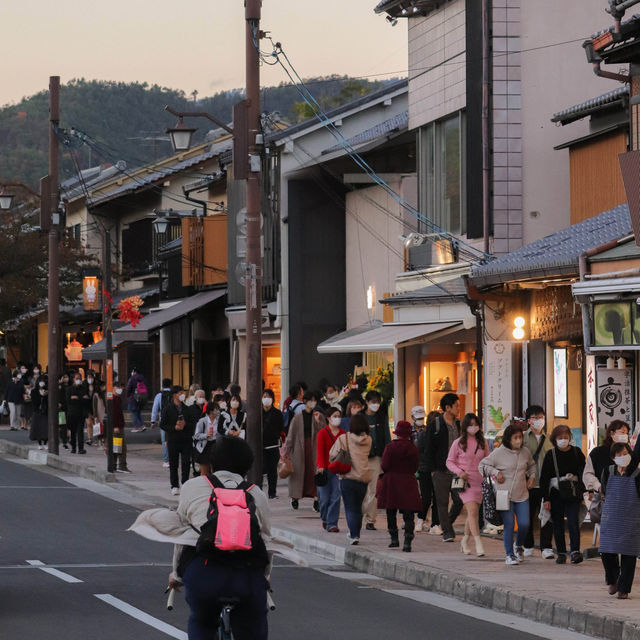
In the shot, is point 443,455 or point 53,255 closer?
point 443,455

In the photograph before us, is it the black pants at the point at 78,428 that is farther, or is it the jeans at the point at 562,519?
the black pants at the point at 78,428

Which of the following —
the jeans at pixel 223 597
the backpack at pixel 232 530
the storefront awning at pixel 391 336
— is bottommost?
the jeans at pixel 223 597

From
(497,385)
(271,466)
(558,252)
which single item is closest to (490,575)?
(558,252)

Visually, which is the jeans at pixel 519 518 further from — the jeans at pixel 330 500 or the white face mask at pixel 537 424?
the jeans at pixel 330 500

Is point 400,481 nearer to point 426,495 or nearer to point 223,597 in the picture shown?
point 426,495

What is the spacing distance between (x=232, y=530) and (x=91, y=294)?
1367 inches

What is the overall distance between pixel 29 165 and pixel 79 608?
100459 millimetres

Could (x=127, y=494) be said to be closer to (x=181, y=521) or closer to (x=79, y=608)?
(x=79, y=608)

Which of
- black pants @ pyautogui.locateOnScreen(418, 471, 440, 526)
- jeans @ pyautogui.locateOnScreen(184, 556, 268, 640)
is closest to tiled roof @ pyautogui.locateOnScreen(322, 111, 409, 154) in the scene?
black pants @ pyautogui.locateOnScreen(418, 471, 440, 526)

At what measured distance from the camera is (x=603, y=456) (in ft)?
46.1

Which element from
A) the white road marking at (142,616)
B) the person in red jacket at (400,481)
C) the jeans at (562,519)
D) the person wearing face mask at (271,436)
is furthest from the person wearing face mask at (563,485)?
the person wearing face mask at (271,436)

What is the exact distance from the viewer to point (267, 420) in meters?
23.6

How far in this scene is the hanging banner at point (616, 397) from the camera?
17.3 meters

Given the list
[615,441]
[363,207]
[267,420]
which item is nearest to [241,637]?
[615,441]
